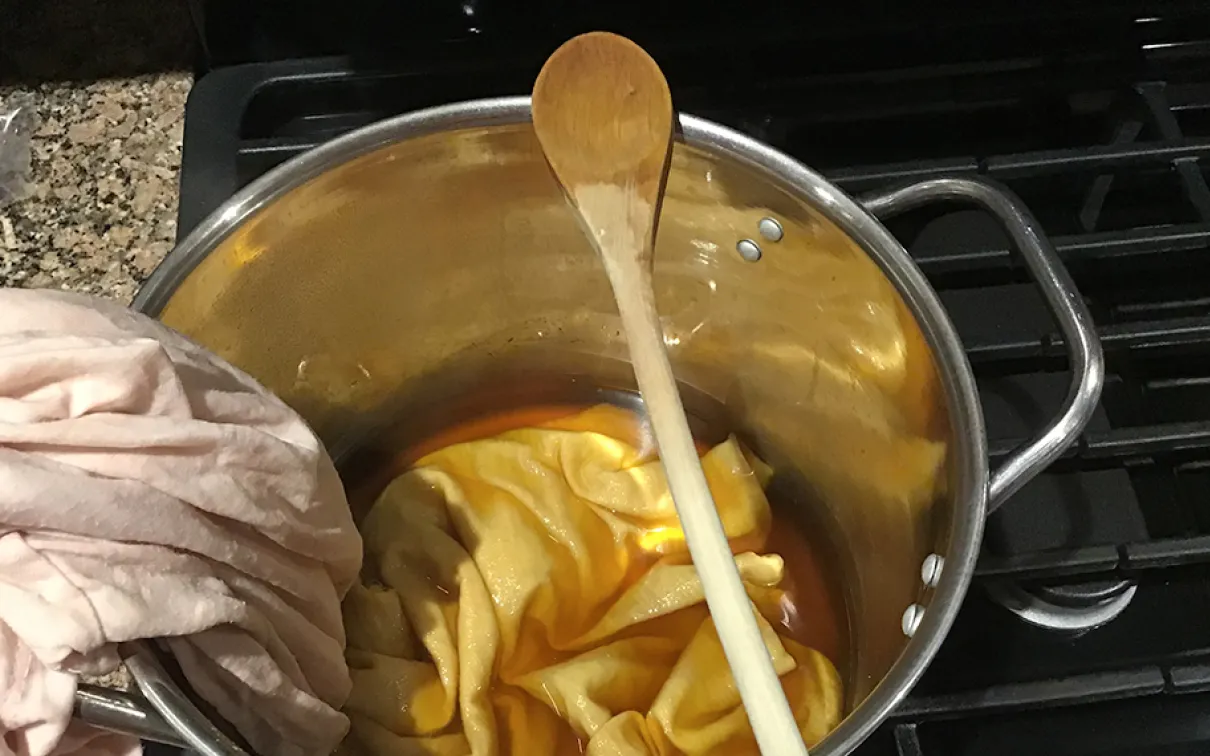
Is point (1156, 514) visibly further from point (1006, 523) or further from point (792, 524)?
point (792, 524)

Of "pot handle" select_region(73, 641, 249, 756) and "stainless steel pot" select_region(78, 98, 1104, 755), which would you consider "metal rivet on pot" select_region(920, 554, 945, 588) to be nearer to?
"stainless steel pot" select_region(78, 98, 1104, 755)

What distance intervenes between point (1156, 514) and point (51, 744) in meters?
0.57

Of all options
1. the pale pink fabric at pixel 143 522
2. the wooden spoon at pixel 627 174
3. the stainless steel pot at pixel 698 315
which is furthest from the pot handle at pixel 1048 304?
the pale pink fabric at pixel 143 522

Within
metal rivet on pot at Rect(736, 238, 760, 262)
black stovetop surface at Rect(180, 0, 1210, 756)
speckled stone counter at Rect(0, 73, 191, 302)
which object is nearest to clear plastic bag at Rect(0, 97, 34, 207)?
speckled stone counter at Rect(0, 73, 191, 302)

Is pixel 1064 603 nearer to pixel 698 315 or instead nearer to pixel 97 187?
pixel 698 315

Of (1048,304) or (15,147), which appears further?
(15,147)

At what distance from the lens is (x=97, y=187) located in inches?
27.7

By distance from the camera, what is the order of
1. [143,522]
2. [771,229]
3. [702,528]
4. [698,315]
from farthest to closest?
[698,315]
[771,229]
[702,528]
[143,522]

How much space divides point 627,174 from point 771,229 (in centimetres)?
10

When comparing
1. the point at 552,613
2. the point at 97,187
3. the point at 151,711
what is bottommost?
the point at 552,613

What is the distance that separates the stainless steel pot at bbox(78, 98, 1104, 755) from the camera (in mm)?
525

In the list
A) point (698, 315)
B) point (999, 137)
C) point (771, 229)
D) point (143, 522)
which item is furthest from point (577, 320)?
point (143, 522)

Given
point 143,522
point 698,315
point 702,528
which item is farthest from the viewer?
point 698,315

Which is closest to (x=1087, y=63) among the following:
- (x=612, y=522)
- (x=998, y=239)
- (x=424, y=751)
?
(x=998, y=239)
